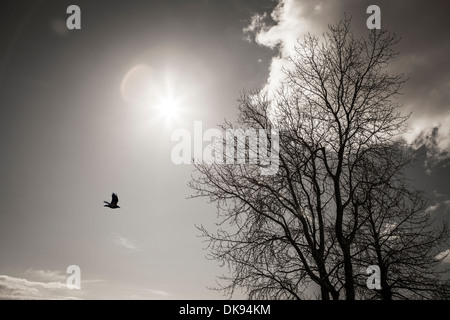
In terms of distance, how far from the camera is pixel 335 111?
8234mm

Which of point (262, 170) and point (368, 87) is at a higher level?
point (368, 87)

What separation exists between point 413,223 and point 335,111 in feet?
12.5

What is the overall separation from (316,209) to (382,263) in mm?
2287

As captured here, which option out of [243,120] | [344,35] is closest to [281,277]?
[243,120]

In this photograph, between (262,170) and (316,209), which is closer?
(316,209)

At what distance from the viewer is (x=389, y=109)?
7809 millimetres
